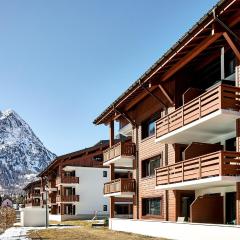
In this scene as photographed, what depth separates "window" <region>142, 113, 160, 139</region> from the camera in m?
31.5

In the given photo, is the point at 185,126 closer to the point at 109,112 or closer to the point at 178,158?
the point at 178,158

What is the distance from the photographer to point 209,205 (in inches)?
923

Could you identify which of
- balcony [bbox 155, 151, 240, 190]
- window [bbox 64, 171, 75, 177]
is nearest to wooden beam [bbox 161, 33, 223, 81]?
balcony [bbox 155, 151, 240, 190]

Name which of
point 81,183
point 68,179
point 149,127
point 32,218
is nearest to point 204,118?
point 149,127

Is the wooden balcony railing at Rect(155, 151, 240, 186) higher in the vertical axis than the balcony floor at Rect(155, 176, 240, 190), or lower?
higher

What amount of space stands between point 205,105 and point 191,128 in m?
2.27

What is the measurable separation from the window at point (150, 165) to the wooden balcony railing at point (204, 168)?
4.73 metres

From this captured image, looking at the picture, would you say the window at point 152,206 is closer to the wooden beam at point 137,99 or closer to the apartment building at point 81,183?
the wooden beam at point 137,99

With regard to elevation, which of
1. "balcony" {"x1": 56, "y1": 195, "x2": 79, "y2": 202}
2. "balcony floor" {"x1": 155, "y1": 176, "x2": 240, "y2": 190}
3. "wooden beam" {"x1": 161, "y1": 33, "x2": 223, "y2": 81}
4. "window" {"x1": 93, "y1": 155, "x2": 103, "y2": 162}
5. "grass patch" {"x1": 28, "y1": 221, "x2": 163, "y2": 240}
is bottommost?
"balcony" {"x1": 56, "y1": 195, "x2": 79, "y2": 202}

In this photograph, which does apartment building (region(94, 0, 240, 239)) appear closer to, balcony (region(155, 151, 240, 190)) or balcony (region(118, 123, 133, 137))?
balcony (region(155, 151, 240, 190))

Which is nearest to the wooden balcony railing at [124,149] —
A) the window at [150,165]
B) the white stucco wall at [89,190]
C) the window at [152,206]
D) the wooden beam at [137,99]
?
the window at [150,165]

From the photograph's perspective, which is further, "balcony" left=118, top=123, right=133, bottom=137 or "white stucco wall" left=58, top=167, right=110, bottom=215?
"white stucco wall" left=58, top=167, right=110, bottom=215

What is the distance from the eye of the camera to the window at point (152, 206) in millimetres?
29531

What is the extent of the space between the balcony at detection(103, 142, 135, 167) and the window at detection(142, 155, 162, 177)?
4.77 feet
